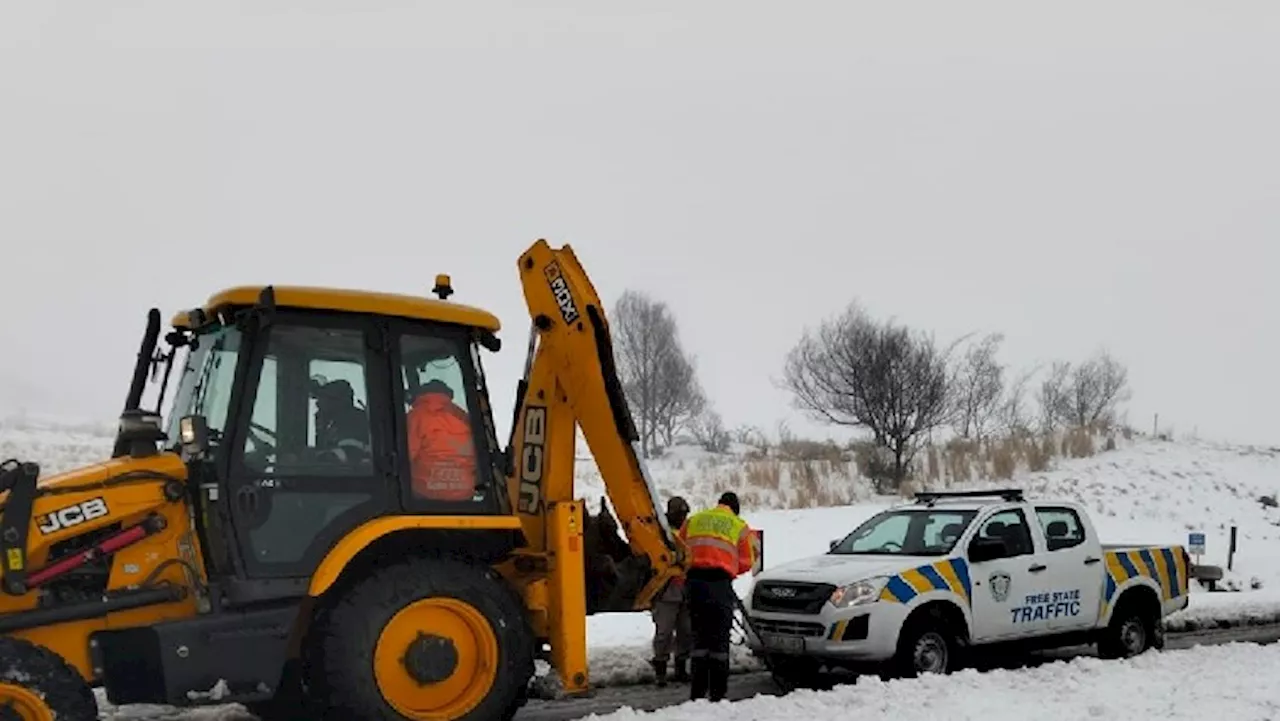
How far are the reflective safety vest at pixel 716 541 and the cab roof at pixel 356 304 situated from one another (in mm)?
2952

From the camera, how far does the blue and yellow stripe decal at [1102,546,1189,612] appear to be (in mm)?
11469

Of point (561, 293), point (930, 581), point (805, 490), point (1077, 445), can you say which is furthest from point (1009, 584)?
point (1077, 445)

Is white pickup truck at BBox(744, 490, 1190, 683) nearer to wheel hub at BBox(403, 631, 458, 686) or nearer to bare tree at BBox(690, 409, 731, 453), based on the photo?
wheel hub at BBox(403, 631, 458, 686)

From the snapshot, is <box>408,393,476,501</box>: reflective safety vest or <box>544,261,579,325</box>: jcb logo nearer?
<box>408,393,476,501</box>: reflective safety vest

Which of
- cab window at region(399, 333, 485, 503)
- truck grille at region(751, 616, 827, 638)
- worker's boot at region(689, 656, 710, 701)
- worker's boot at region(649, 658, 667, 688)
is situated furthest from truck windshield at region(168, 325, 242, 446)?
truck grille at region(751, 616, 827, 638)

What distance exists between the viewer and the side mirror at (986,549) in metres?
10.5

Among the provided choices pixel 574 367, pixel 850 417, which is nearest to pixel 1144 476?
pixel 850 417

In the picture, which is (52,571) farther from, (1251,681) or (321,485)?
(1251,681)

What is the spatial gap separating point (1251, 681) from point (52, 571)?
Result: 8.19 m

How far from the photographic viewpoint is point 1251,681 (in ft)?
28.9

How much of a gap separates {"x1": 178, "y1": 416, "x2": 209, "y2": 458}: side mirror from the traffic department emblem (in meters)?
6.94

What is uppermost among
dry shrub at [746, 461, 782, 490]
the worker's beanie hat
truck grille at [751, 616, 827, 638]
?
dry shrub at [746, 461, 782, 490]

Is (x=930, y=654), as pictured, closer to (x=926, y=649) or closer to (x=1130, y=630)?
(x=926, y=649)

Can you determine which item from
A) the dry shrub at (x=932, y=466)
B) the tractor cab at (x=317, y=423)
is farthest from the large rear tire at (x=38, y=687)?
the dry shrub at (x=932, y=466)
